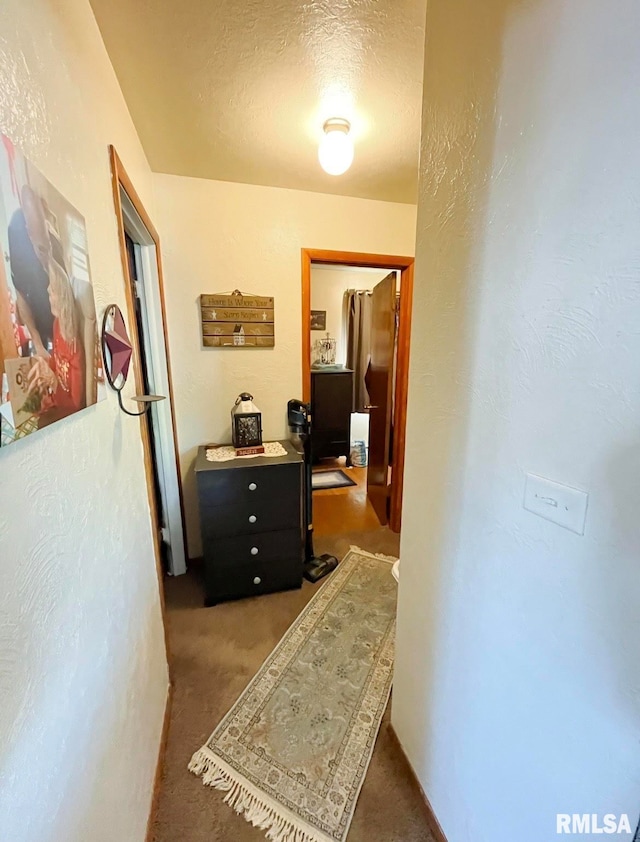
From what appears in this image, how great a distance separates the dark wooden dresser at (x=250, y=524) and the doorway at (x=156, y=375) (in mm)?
247

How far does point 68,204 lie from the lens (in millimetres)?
716

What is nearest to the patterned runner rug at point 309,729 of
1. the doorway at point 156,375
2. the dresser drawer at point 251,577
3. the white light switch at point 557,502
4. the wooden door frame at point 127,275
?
the dresser drawer at point 251,577

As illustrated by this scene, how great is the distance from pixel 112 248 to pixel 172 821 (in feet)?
5.68

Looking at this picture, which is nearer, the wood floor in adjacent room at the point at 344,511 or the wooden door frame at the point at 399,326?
the wooden door frame at the point at 399,326

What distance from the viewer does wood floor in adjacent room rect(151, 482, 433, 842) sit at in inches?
41.8

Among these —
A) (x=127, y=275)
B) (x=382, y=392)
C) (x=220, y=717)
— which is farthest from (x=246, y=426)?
(x=220, y=717)

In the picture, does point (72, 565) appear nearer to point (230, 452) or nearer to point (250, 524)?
point (250, 524)

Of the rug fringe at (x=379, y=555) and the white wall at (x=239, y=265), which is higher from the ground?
the white wall at (x=239, y=265)

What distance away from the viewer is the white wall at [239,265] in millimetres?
2018

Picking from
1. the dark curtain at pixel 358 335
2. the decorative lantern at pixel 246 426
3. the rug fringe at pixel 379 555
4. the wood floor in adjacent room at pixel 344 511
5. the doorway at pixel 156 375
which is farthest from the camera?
the dark curtain at pixel 358 335

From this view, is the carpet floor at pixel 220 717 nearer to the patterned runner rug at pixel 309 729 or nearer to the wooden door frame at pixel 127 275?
the patterned runner rug at pixel 309 729

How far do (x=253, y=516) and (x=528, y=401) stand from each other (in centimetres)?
157

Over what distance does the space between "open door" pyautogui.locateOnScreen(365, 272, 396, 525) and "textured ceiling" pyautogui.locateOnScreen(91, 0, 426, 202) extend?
972mm

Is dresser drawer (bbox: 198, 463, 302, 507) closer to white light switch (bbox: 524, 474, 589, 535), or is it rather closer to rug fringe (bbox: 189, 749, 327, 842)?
rug fringe (bbox: 189, 749, 327, 842)
